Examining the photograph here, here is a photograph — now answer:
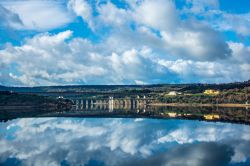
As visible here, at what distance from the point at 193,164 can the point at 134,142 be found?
55.6ft

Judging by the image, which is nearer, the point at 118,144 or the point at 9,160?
the point at 9,160

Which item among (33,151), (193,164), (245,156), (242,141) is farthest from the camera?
(242,141)

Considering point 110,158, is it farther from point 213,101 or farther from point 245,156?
point 213,101

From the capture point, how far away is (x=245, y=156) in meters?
35.3

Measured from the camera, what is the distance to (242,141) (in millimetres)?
47125

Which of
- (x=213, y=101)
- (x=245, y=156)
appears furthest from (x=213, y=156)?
(x=213, y=101)

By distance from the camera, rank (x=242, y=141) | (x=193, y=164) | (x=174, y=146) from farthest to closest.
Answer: (x=242, y=141)
(x=174, y=146)
(x=193, y=164)

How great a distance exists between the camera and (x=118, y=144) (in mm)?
45781

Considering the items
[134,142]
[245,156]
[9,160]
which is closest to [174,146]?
[134,142]

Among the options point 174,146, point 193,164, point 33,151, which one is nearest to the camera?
point 193,164

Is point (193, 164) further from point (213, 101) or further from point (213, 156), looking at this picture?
point (213, 101)

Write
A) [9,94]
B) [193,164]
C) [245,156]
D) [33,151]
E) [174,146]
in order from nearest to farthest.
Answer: [193,164], [245,156], [33,151], [174,146], [9,94]

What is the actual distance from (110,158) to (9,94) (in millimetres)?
166328

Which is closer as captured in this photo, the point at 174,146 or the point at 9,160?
the point at 9,160
